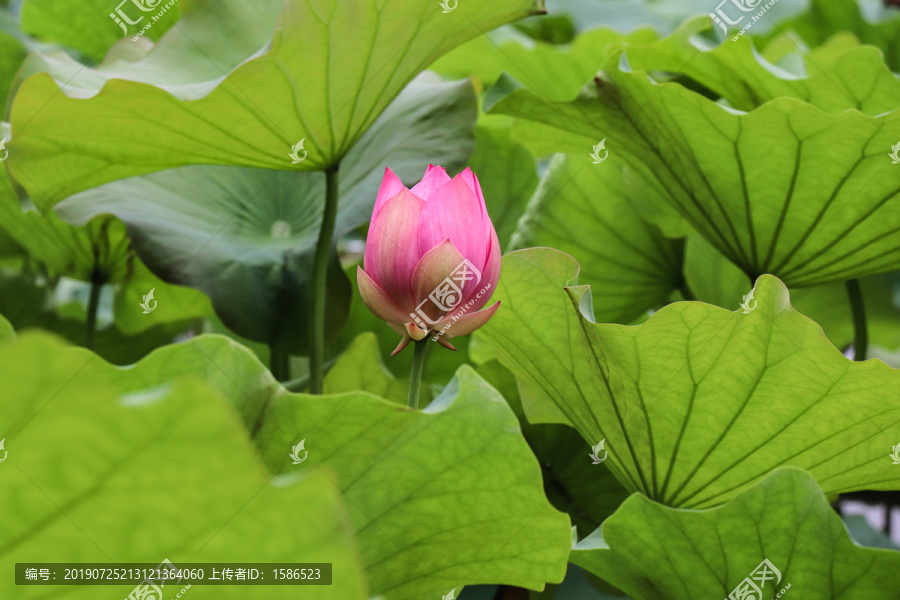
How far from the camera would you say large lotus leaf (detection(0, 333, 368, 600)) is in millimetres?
205

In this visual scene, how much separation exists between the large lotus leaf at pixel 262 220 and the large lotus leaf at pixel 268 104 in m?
0.06

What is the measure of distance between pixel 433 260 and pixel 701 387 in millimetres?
200

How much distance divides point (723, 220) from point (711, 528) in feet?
0.99

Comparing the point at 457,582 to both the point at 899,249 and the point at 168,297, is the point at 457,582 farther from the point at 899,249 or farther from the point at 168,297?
the point at 168,297

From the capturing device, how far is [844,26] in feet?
3.85

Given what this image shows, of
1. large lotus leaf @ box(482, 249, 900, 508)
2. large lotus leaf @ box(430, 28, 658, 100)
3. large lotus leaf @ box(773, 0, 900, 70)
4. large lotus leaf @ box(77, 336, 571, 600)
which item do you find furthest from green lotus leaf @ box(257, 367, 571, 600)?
large lotus leaf @ box(773, 0, 900, 70)

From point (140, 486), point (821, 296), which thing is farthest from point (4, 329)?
point (821, 296)

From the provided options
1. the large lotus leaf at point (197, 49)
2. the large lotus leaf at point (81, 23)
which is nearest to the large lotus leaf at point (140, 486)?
the large lotus leaf at point (197, 49)

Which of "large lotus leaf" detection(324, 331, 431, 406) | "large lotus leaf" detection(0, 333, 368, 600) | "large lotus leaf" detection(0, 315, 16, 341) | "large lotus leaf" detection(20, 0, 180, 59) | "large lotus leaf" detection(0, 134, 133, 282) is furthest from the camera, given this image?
"large lotus leaf" detection(20, 0, 180, 59)

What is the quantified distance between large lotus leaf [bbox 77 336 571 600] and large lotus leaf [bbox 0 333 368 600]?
0.50ft

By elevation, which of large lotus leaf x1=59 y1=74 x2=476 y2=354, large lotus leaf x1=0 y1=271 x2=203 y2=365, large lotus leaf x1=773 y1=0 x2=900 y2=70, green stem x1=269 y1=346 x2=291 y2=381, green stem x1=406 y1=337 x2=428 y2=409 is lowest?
large lotus leaf x1=0 y1=271 x2=203 y2=365

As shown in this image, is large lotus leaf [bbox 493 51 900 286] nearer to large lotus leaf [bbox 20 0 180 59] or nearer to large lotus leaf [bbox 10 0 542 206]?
large lotus leaf [bbox 10 0 542 206]

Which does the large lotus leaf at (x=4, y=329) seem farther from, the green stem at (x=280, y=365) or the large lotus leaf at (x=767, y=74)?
the large lotus leaf at (x=767, y=74)

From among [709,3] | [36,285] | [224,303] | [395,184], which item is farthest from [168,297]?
[709,3]
